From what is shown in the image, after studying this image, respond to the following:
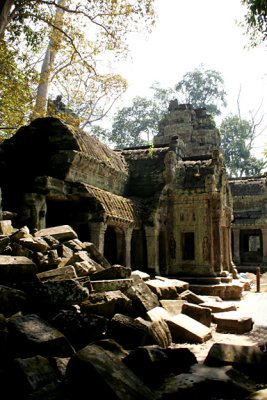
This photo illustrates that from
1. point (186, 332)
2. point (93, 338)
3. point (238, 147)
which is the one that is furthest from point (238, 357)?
point (238, 147)

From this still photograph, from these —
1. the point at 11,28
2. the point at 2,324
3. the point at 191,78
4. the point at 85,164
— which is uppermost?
the point at 191,78

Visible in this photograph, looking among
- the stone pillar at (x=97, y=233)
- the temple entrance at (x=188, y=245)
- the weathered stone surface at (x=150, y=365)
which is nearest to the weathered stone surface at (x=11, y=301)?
the weathered stone surface at (x=150, y=365)

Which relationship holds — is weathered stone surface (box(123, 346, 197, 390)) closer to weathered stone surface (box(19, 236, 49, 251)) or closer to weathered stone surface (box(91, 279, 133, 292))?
weathered stone surface (box(91, 279, 133, 292))

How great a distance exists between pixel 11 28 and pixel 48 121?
2.79 m

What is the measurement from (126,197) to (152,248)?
2235 millimetres

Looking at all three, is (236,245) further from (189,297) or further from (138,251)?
(189,297)

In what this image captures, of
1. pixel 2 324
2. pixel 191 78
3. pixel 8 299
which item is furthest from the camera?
pixel 191 78

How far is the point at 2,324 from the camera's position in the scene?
420 centimetres

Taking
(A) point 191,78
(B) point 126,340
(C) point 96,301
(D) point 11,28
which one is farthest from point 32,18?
(A) point 191,78

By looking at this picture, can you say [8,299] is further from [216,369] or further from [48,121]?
[48,121]

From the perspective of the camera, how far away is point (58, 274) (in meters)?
5.55

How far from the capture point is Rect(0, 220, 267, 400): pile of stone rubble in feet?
11.4

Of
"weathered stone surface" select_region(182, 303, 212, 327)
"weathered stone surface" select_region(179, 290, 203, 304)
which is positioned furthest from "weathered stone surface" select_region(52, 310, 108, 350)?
"weathered stone surface" select_region(179, 290, 203, 304)

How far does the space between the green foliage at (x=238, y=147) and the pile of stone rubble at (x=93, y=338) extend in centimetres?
3572
